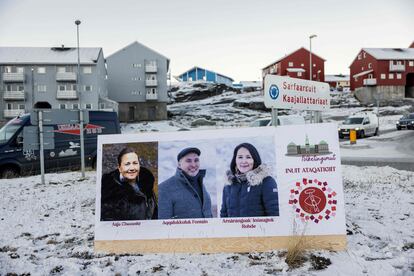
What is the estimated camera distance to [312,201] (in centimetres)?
395

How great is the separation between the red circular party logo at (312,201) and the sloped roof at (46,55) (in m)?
47.3

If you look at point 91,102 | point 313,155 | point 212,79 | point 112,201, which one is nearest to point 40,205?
point 112,201

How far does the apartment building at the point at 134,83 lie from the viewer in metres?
54.2

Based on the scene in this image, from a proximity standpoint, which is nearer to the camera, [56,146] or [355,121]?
[56,146]

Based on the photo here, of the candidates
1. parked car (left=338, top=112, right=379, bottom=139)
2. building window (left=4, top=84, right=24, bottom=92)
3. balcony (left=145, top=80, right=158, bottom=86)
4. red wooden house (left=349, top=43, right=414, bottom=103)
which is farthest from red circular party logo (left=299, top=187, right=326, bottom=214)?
red wooden house (left=349, top=43, right=414, bottom=103)

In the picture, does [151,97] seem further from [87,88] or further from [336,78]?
[336,78]

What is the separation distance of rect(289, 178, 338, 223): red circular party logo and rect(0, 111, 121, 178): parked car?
830 centimetres

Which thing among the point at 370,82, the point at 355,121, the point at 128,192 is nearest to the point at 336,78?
the point at 370,82

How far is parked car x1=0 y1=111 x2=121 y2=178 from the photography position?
1083cm

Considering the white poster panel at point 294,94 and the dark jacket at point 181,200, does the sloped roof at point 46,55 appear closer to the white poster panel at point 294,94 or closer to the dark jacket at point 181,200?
the white poster panel at point 294,94

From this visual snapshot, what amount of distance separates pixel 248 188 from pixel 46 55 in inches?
2036

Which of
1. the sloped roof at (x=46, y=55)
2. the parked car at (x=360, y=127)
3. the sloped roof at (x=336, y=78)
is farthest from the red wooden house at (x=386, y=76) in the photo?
the sloped roof at (x=46, y=55)

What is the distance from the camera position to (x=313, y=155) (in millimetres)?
4016

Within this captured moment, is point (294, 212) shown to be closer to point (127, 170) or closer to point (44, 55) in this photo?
point (127, 170)
